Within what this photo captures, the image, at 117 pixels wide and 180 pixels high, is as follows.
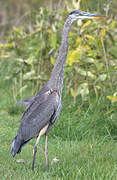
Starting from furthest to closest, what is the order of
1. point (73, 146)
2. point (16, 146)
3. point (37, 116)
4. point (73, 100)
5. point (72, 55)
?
1. point (73, 100)
2. point (72, 55)
3. point (73, 146)
4. point (37, 116)
5. point (16, 146)

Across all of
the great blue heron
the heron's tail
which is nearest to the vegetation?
the heron's tail

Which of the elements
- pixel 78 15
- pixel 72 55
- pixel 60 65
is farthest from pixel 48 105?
pixel 72 55

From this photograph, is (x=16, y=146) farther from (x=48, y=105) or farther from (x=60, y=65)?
(x=60, y=65)

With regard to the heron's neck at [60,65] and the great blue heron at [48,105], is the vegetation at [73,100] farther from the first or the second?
the heron's neck at [60,65]

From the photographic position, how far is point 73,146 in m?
4.90

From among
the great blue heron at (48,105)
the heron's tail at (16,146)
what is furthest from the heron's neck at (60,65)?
the heron's tail at (16,146)

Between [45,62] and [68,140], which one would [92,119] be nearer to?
[68,140]

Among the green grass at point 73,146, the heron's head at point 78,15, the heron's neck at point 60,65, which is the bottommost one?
the green grass at point 73,146

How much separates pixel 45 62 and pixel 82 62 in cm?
112

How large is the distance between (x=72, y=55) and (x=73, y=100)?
896 mm

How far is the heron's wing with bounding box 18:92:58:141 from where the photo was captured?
170 inches

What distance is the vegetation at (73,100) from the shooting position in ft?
13.7

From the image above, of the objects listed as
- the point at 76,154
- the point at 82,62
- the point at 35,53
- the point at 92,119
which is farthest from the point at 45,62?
the point at 76,154

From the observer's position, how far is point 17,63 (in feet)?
24.1
